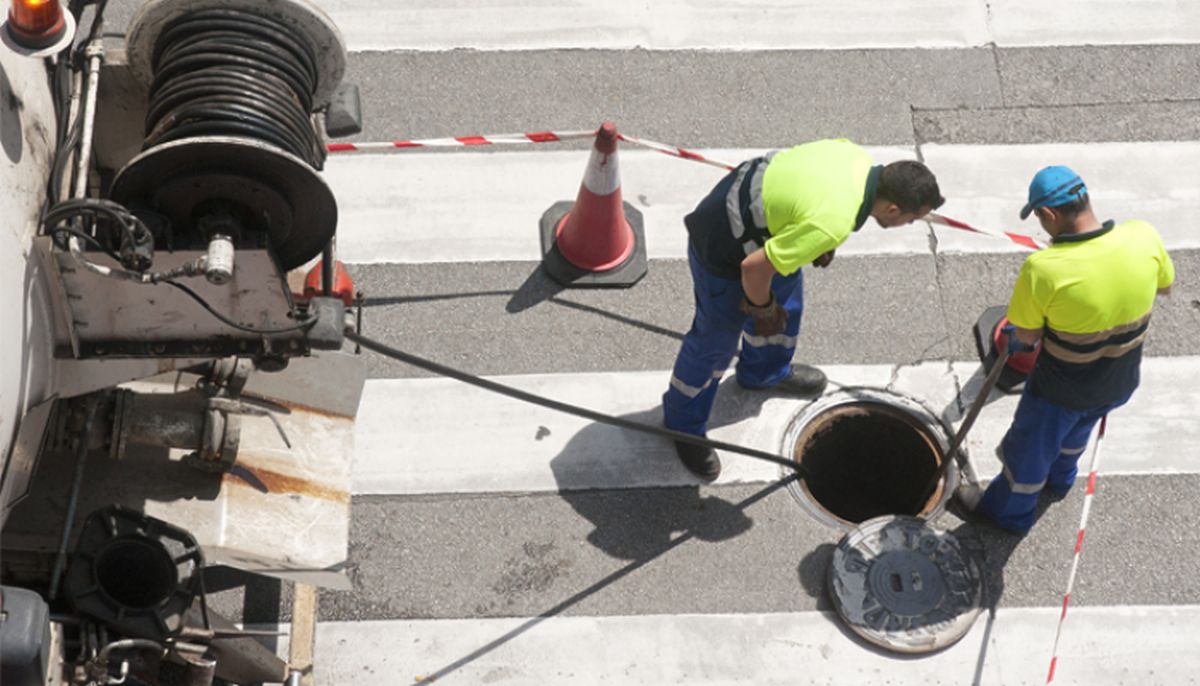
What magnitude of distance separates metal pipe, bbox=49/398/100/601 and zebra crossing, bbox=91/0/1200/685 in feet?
4.36

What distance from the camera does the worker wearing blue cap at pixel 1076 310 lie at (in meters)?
5.30

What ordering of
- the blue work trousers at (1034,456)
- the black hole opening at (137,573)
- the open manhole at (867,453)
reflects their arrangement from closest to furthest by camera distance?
the black hole opening at (137,573), the blue work trousers at (1034,456), the open manhole at (867,453)

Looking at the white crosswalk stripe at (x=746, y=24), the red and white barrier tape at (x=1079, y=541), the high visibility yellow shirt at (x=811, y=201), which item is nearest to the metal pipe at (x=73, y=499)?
the high visibility yellow shirt at (x=811, y=201)

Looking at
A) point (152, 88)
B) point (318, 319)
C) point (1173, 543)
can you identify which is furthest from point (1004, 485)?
point (152, 88)

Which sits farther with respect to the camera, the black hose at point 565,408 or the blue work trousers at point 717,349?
the blue work trousers at point 717,349

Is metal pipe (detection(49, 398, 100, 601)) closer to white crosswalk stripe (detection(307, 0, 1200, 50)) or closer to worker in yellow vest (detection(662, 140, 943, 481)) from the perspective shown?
worker in yellow vest (detection(662, 140, 943, 481))

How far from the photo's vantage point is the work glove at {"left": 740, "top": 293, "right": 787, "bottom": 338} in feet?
18.7

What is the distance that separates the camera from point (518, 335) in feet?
23.0

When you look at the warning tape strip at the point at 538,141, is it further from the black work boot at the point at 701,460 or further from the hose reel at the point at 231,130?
the hose reel at the point at 231,130

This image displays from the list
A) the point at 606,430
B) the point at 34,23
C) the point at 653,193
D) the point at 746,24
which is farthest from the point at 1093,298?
the point at 34,23

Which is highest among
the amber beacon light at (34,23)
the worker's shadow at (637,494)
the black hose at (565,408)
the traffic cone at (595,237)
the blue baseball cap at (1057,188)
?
the amber beacon light at (34,23)

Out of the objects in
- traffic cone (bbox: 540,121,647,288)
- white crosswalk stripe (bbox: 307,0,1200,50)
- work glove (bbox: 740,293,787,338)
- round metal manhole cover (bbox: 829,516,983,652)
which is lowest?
Result: round metal manhole cover (bbox: 829,516,983,652)

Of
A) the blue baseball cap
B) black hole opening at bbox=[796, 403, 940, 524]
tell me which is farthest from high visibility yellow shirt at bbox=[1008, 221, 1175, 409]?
black hole opening at bbox=[796, 403, 940, 524]

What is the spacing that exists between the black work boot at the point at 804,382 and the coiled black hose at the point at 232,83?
2693mm
